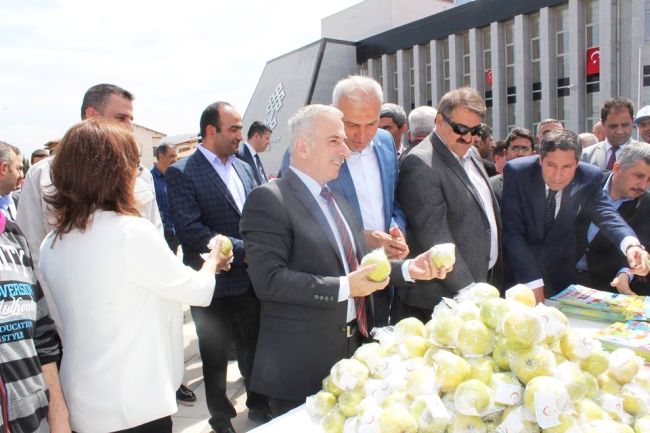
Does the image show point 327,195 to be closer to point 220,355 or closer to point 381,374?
point 381,374

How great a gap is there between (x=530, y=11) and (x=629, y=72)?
558 cm

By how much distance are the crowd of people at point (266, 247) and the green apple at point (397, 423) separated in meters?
0.59

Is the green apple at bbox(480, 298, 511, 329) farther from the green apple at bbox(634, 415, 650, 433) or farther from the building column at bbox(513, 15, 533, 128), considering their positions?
the building column at bbox(513, 15, 533, 128)

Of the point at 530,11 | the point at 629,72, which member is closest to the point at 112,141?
the point at 629,72

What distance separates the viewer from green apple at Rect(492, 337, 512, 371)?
1.30 m

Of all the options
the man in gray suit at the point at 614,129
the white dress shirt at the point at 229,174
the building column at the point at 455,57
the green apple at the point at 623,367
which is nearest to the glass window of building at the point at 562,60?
the building column at the point at 455,57

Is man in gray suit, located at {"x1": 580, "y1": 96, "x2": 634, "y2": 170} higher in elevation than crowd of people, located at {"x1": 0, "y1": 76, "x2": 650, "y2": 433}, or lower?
higher

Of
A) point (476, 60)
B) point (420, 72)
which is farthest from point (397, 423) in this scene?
point (420, 72)

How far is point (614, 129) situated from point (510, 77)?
23.5 m

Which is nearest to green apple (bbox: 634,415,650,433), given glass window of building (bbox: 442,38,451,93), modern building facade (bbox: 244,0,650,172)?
modern building facade (bbox: 244,0,650,172)

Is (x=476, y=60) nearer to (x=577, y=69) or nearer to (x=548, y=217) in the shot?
(x=577, y=69)

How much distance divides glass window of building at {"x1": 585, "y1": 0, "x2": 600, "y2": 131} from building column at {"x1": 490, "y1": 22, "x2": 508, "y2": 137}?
4025 mm

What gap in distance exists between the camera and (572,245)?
2900 millimetres

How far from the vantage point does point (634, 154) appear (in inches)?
115
